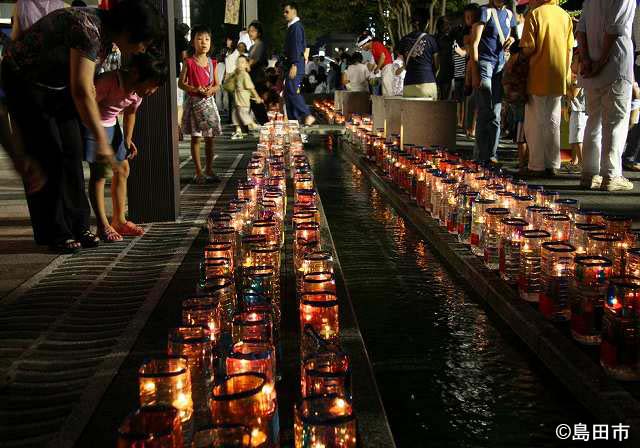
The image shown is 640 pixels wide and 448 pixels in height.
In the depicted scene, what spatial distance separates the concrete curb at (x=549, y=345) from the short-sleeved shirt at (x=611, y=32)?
10.6ft

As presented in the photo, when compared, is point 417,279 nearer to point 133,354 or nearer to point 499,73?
point 133,354

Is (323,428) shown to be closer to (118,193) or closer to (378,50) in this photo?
(118,193)

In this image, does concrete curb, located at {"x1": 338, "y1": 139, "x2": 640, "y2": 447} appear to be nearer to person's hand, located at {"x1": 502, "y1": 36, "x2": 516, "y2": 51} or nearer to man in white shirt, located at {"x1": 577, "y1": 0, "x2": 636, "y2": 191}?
man in white shirt, located at {"x1": 577, "y1": 0, "x2": 636, "y2": 191}

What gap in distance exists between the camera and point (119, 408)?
325 centimetres

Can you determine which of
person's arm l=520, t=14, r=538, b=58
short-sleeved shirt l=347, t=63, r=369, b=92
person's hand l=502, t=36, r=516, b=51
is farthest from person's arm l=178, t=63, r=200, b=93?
short-sleeved shirt l=347, t=63, r=369, b=92

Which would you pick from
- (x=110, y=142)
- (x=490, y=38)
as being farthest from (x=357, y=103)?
(x=110, y=142)

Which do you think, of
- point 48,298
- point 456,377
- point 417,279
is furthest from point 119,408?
point 417,279

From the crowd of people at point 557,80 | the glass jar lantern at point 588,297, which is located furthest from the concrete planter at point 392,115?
the glass jar lantern at point 588,297

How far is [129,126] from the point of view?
6.68m

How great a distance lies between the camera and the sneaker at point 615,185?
339 inches

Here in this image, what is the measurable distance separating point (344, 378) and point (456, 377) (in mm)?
1280

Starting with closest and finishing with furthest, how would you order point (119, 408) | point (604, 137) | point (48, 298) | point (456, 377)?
point (119, 408) → point (456, 377) → point (48, 298) → point (604, 137)

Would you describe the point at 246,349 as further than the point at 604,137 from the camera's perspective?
No

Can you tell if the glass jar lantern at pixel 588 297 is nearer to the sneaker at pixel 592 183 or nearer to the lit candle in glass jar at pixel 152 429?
the lit candle in glass jar at pixel 152 429
